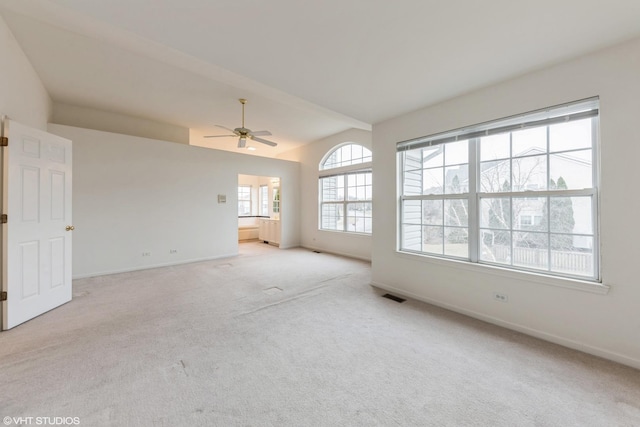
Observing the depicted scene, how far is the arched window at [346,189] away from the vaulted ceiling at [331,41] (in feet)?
8.45

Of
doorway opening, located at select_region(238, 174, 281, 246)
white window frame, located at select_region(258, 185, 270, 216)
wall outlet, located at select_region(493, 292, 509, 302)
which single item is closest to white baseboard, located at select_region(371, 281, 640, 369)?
wall outlet, located at select_region(493, 292, 509, 302)

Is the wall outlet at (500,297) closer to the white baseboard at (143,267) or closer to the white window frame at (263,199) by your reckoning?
the white baseboard at (143,267)

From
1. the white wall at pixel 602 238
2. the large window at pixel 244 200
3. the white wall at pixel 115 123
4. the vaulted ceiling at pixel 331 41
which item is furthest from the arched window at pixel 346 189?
the large window at pixel 244 200

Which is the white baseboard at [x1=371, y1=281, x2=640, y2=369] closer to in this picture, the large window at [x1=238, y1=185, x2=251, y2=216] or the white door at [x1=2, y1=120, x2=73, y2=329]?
the white door at [x1=2, y1=120, x2=73, y2=329]

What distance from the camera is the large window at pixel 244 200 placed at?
9180 millimetres

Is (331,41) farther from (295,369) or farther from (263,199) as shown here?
(263,199)

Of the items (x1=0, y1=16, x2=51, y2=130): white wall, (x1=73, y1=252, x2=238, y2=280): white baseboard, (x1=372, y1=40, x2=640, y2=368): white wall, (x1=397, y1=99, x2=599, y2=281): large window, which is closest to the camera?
(x1=372, y1=40, x2=640, y2=368): white wall

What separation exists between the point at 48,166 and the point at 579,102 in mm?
5510

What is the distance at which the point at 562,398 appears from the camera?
5.10 feet

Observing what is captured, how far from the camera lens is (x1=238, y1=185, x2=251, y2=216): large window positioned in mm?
9180

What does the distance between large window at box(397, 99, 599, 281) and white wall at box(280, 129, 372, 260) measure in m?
2.44

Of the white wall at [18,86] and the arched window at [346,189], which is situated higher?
the white wall at [18,86]

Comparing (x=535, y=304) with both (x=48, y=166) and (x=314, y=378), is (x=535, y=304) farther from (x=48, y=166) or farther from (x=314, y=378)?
(x=48, y=166)

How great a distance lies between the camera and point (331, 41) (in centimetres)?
187
